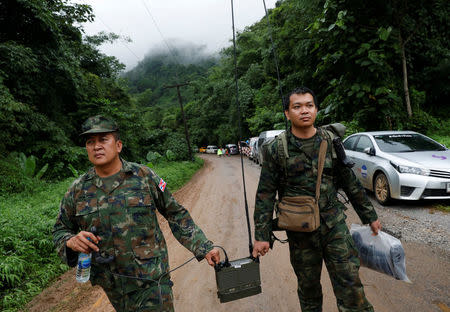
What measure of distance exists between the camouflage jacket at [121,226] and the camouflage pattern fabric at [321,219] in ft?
2.28

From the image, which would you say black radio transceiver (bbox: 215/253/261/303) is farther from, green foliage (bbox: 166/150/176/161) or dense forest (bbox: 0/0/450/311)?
green foliage (bbox: 166/150/176/161)

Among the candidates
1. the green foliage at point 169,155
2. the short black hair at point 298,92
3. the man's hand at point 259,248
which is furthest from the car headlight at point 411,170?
the green foliage at point 169,155

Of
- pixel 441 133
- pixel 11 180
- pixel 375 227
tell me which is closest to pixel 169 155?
pixel 11 180

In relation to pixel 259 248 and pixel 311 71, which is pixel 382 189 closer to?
pixel 259 248

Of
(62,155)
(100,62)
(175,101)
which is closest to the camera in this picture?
(62,155)

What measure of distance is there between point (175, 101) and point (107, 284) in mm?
70811

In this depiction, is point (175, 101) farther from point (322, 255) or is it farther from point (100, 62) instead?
point (322, 255)

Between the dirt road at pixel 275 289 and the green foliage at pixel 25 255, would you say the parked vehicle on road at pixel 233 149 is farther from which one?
the dirt road at pixel 275 289

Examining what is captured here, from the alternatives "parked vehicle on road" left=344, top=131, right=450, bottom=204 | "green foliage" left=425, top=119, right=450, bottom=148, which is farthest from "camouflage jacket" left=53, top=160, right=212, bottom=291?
"green foliage" left=425, top=119, right=450, bottom=148

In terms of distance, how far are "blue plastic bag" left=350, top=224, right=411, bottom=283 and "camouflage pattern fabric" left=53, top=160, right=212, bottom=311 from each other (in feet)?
4.30

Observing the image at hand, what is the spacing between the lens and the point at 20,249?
3.82m

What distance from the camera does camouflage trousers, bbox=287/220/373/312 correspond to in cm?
184

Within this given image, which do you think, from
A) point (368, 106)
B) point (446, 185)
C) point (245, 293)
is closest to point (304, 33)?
point (368, 106)

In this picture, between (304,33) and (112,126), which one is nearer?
(112,126)
